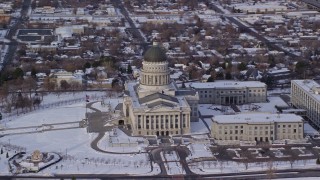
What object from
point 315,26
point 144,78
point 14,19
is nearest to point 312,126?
point 144,78

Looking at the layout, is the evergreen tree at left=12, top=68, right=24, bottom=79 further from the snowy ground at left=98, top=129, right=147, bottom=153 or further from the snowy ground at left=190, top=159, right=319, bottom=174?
the snowy ground at left=190, top=159, right=319, bottom=174

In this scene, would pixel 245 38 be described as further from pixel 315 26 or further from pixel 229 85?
pixel 229 85

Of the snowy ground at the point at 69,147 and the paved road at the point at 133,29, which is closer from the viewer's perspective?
the snowy ground at the point at 69,147

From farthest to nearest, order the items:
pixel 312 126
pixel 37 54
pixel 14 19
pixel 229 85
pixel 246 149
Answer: pixel 14 19 < pixel 37 54 < pixel 229 85 < pixel 312 126 < pixel 246 149

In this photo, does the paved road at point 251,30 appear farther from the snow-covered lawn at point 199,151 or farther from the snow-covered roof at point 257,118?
the snow-covered lawn at point 199,151

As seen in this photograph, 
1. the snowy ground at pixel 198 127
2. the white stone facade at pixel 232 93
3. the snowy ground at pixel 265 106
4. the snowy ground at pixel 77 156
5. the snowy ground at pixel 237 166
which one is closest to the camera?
the snowy ground at pixel 237 166

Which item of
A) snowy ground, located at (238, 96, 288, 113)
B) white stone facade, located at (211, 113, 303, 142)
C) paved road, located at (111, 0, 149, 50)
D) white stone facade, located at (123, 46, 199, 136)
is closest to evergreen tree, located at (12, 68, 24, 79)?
white stone facade, located at (123, 46, 199, 136)

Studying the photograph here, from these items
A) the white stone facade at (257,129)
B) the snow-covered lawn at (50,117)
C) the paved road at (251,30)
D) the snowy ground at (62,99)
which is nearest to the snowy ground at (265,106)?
the white stone facade at (257,129)

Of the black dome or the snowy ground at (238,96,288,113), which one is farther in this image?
the snowy ground at (238,96,288,113)
